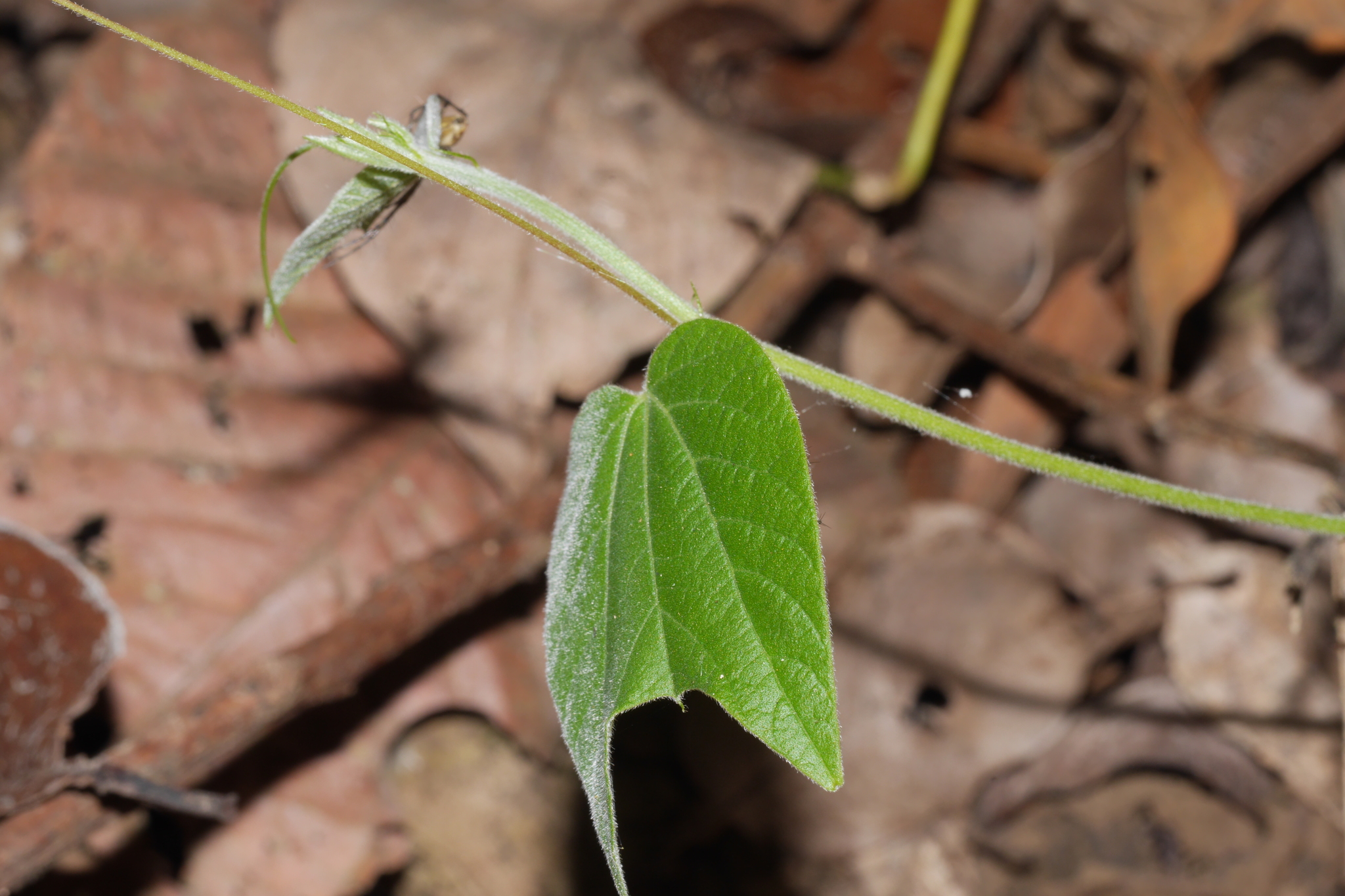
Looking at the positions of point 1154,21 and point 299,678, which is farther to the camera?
point 1154,21

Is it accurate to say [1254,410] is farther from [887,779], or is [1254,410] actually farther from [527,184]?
[527,184]

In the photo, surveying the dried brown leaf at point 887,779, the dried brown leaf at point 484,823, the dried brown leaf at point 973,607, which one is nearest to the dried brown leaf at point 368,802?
the dried brown leaf at point 484,823

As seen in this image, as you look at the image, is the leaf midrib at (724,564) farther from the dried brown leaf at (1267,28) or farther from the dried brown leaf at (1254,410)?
the dried brown leaf at (1267,28)

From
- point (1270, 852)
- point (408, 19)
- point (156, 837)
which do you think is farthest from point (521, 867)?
point (408, 19)

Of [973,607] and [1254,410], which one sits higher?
[1254,410]

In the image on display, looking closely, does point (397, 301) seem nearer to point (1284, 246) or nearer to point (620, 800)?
point (620, 800)

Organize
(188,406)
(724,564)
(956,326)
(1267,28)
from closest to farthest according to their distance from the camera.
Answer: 1. (724,564)
2. (188,406)
3. (956,326)
4. (1267,28)

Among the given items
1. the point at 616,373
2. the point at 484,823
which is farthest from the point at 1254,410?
the point at 484,823
